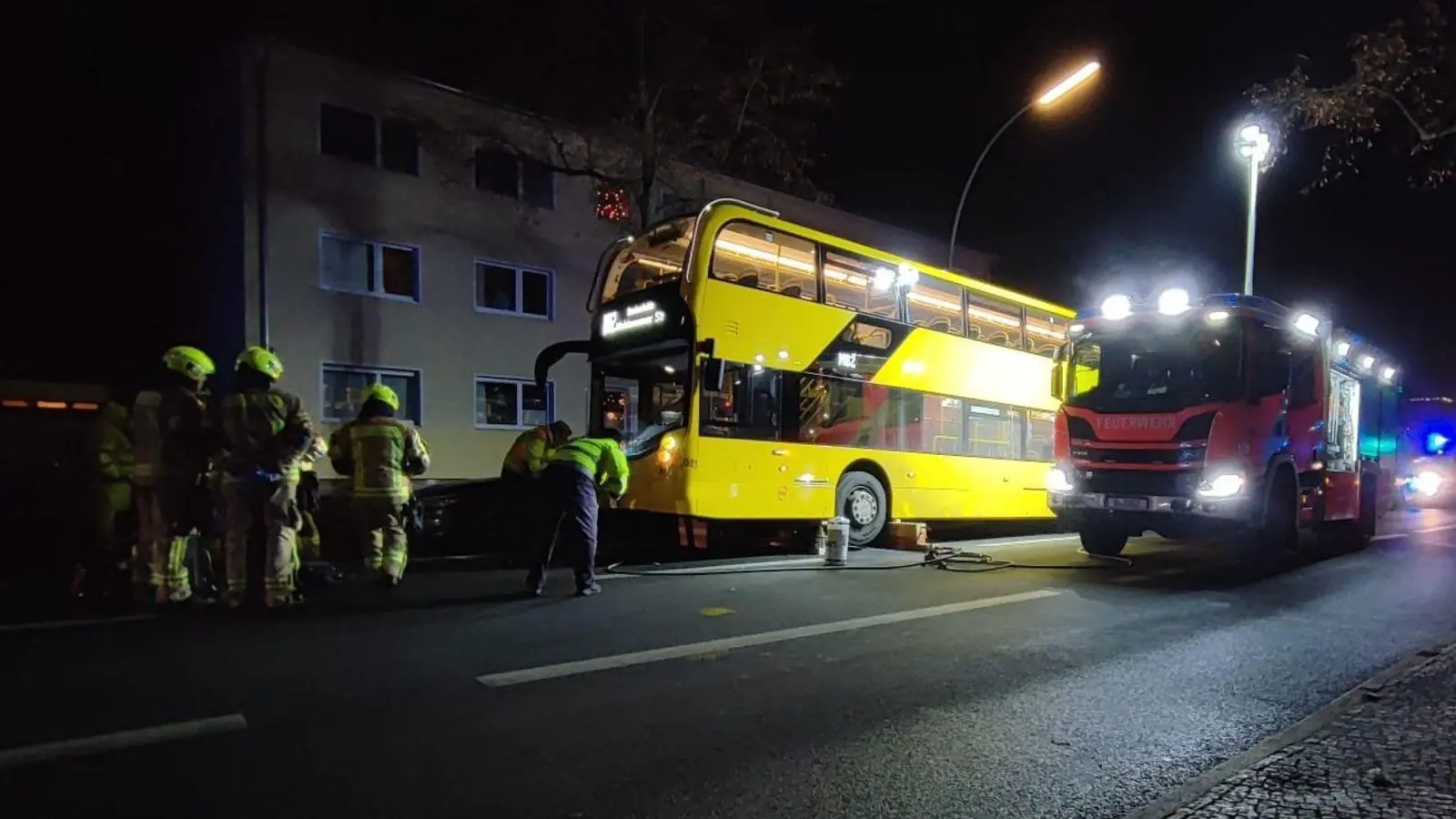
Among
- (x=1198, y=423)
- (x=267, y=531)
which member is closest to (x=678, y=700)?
(x=267, y=531)

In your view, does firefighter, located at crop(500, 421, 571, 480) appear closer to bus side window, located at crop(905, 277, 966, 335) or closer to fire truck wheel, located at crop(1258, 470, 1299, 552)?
bus side window, located at crop(905, 277, 966, 335)

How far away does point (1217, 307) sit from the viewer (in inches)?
407

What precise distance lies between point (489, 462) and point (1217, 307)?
15.7 meters

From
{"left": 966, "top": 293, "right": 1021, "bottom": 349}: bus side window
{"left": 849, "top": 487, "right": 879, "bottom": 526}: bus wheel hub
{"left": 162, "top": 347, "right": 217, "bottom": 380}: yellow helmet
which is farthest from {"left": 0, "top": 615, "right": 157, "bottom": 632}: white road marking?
{"left": 966, "top": 293, "right": 1021, "bottom": 349}: bus side window

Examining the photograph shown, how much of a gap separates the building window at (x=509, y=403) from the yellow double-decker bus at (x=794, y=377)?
33.7 feet

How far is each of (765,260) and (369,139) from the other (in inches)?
466

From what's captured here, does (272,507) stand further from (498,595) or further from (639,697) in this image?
(639,697)

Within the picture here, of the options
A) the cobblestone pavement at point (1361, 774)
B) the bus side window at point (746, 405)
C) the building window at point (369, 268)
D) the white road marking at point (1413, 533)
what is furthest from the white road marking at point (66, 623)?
the white road marking at point (1413, 533)

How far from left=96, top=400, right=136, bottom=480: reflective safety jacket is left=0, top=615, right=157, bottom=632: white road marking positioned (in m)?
1.45

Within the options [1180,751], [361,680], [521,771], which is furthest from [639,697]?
[1180,751]

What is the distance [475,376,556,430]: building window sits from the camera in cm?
2144

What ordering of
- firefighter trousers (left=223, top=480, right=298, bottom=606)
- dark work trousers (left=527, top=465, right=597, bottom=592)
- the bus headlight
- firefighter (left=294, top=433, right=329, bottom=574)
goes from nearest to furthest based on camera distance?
firefighter trousers (left=223, top=480, right=298, bottom=606), firefighter (left=294, top=433, right=329, bottom=574), dark work trousers (left=527, top=465, right=597, bottom=592), the bus headlight

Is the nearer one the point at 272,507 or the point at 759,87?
the point at 272,507

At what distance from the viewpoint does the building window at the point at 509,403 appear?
2144 centimetres
